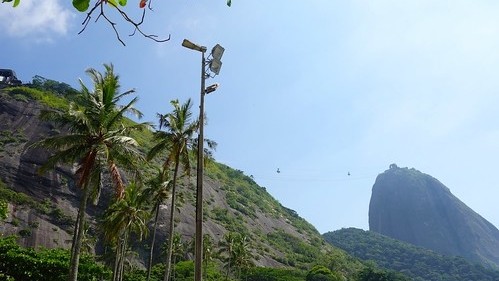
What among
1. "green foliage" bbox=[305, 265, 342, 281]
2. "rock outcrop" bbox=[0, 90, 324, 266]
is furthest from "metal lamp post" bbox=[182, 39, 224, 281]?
"green foliage" bbox=[305, 265, 342, 281]

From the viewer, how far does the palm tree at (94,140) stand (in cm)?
2153

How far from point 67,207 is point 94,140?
66210 mm

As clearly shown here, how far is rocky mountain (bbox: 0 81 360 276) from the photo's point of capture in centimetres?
7569

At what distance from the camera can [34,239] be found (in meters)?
71.1

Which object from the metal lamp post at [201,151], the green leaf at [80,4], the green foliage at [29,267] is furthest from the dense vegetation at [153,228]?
the green leaf at [80,4]

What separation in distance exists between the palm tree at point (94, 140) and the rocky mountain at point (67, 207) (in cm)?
3618

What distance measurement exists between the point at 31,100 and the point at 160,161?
31104mm

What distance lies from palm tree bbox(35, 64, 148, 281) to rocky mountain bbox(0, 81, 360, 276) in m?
36.2

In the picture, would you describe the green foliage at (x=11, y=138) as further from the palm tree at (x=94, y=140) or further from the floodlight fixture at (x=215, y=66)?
the floodlight fixture at (x=215, y=66)

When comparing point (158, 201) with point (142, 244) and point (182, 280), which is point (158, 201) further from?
point (142, 244)

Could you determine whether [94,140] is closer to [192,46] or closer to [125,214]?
[192,46]

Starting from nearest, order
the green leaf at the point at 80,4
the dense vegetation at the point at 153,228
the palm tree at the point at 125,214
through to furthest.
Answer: the green leaf at the point at 80,4, the dense vegetation at the point at 153,228, the palm tree at the point at 125,214

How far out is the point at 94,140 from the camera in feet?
72.2

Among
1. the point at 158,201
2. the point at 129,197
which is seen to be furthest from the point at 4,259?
the point at 158,201
